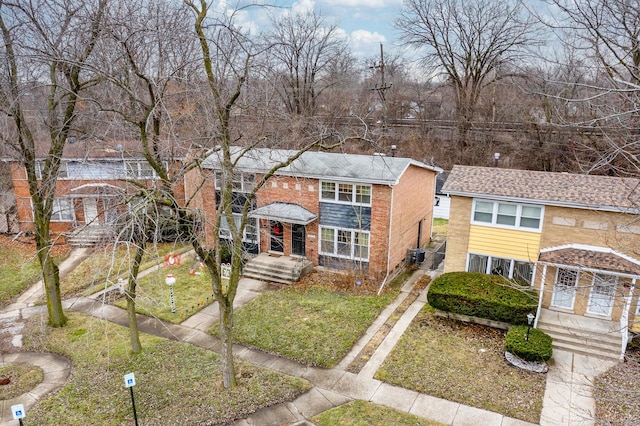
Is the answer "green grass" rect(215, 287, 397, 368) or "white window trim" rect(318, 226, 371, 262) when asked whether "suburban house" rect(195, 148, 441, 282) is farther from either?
"green grass" rect(215, 287, 397, 368)

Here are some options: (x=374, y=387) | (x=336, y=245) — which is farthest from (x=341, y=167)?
(x=374, y=387)

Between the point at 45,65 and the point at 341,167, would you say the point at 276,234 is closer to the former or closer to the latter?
the point at 341,167

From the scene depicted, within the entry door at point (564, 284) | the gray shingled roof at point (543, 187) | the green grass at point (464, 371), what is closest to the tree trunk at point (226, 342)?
the green grass at point (464, 371)

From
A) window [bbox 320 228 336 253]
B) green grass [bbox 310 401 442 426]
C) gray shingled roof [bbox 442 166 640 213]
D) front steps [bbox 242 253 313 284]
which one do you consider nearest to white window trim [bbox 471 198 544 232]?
gray shingled roof [bbox 442 166 640 213]

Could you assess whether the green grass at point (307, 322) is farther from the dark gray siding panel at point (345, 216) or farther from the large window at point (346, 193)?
the large window at point (346, 193)

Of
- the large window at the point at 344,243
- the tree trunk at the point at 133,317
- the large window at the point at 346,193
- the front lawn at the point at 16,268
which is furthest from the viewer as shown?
the large window at the point at 344,243

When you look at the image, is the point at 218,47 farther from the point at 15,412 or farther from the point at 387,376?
the point at 387,376
